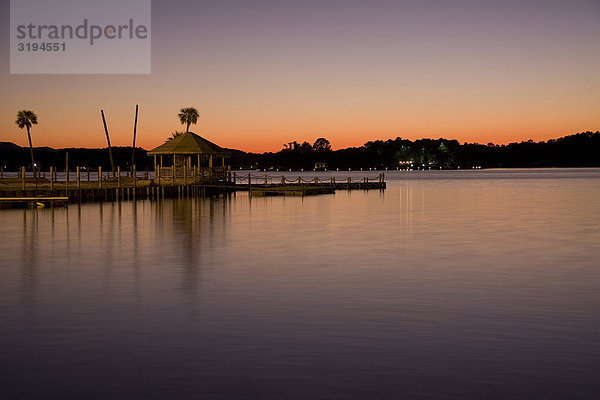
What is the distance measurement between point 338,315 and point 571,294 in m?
6.60

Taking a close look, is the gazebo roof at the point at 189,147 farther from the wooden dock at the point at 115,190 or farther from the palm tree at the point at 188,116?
the palm tree at the point at 188,116

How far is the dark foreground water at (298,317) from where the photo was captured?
30.6 ft

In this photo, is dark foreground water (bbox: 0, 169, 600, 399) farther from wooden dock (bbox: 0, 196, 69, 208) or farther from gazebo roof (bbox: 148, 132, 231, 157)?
gazebo roof (bbox: 148, 132, 231, 157)

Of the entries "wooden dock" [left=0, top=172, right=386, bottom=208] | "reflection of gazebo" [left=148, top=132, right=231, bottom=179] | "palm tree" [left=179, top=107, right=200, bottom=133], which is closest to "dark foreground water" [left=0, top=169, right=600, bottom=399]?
"wooden dock" [left=0, top=172, right=386, bottom=208]

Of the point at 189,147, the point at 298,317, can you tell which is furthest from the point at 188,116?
the point at 298,317

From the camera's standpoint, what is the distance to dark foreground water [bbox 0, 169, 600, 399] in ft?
30.6

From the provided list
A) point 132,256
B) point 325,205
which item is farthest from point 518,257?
point 325,205

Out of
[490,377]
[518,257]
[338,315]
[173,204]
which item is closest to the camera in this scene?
[490,377]

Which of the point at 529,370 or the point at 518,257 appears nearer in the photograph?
the point at 529,370

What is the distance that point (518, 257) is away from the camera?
2397cm

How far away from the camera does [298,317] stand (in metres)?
13.7

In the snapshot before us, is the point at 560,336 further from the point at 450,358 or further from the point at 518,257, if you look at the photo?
the point at 518,257

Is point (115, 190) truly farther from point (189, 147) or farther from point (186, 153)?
point (189, 147)

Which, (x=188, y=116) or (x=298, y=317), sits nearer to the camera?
(x=298, y=317)
